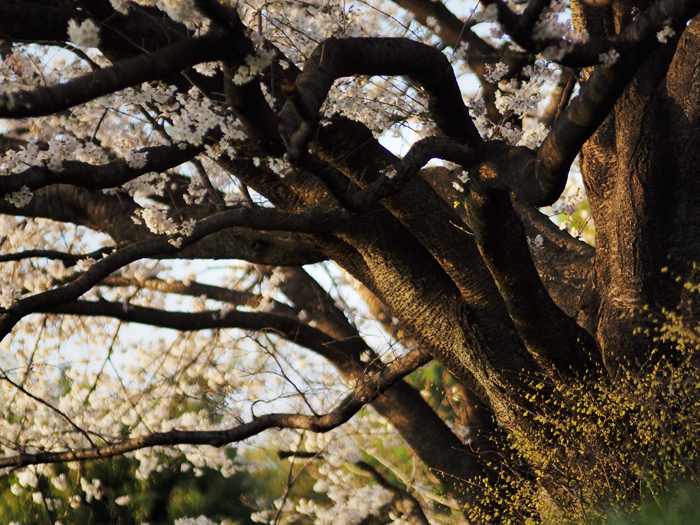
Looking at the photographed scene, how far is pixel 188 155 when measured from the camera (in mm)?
4008

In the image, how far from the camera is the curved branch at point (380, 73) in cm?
264

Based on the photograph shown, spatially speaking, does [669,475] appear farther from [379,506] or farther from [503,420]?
[379,506]

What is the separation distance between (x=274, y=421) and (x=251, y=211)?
218 cm

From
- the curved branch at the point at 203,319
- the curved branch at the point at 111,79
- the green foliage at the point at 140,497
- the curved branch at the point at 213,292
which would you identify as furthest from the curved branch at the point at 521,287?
the green foliage at the point at 140,497

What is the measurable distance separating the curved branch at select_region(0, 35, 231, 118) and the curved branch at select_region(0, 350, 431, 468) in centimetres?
306

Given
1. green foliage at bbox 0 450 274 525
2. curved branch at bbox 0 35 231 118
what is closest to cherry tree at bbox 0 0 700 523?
curved branch at bbox 0 35 231 118

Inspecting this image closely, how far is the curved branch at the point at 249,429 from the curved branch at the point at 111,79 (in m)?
3.06

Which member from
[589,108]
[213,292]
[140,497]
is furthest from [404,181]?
[140,497]

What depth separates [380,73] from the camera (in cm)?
332

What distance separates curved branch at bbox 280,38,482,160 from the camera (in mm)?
2639

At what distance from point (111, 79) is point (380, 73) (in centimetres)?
150

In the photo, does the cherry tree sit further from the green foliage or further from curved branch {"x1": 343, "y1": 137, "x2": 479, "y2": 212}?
the green foliage

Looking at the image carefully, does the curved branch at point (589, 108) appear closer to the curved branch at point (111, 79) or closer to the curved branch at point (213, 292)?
the curved branch at point (111, 79)

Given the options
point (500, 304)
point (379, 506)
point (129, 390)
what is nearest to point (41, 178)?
point (500, 304)
